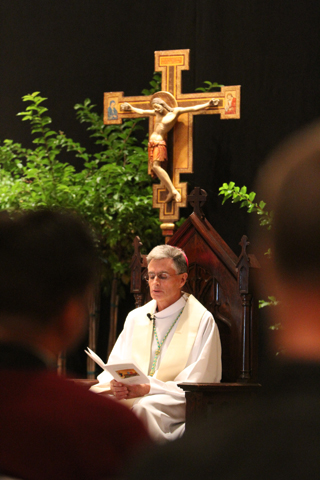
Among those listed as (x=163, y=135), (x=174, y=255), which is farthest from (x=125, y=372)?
(x=163, y=135)

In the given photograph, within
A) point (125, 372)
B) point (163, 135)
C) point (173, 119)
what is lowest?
point (125, 372)

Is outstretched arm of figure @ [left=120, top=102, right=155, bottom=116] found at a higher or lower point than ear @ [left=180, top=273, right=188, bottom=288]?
higher

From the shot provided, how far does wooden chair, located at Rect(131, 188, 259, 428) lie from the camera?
4375 millimetres

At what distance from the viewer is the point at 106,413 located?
1.49 meters

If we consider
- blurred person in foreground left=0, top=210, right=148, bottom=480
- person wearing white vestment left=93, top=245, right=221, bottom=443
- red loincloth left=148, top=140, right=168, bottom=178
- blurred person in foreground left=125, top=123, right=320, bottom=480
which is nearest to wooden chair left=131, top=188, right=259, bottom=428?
person wearing white vestment left=93, top=245, right=221, bottom=443

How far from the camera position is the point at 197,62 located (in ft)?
19.8

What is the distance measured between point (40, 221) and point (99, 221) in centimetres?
414

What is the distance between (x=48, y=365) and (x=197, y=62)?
4.95m

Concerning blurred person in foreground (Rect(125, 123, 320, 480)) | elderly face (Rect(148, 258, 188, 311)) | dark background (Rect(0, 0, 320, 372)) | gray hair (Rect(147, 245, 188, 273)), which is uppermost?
dark background (Rect(0, 0, 320, 372))

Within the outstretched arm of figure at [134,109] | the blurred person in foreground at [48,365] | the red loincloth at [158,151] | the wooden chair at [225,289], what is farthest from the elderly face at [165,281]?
the blurred person in foreground at [48,365]

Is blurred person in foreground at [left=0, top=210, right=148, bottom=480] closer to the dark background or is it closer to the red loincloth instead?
the red loincloth

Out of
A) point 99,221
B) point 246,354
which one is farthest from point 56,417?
point 99,221

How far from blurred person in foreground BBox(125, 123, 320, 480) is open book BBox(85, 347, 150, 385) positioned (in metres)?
3.00

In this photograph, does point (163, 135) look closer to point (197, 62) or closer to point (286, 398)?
point (197, 62)
